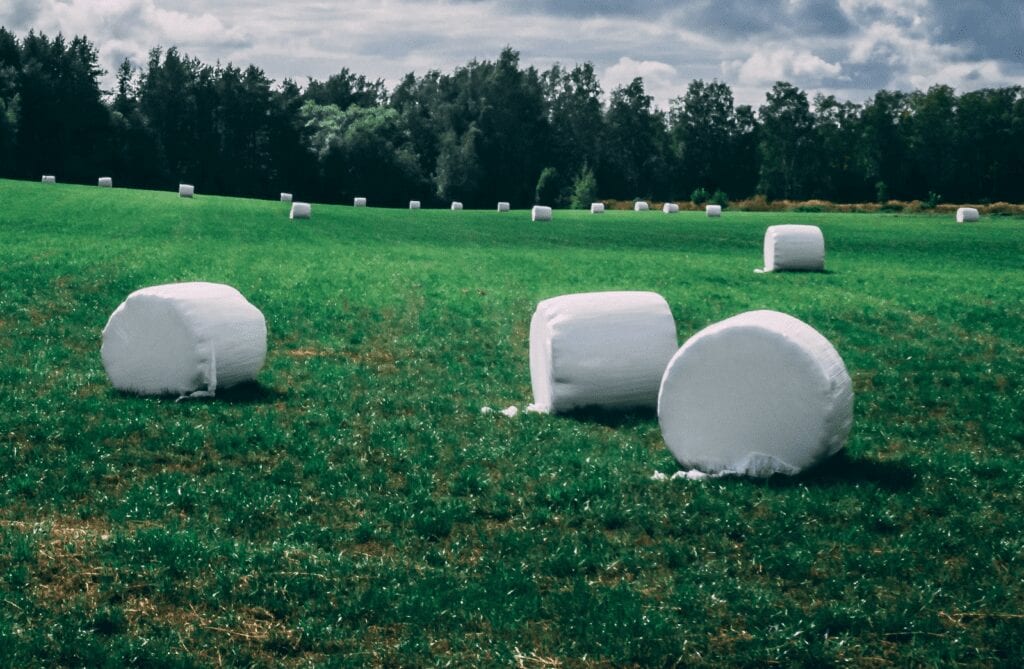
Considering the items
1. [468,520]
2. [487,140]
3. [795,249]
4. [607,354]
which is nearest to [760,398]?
[468,520]

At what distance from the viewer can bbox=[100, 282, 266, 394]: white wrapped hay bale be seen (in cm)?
1433

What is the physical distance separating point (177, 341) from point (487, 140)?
123018mm

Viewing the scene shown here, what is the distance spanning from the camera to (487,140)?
135 meters

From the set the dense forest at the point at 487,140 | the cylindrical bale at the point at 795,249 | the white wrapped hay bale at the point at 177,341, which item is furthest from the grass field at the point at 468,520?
the dense forest at the point at 487,140

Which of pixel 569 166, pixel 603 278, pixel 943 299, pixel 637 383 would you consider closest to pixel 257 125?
pixel 569 166

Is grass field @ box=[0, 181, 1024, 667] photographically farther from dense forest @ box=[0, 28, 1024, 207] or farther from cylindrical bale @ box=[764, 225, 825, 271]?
dense forest @ box=[0, 28, 1024, 207]

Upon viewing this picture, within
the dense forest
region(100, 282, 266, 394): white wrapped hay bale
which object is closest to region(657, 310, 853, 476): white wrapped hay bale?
region(100, 282, 266, 394): white wrapped hay bale

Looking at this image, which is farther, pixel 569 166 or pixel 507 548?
pixel 569 166

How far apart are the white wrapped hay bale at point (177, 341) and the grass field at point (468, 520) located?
0.42 m

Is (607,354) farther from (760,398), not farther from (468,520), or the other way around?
(468,520)

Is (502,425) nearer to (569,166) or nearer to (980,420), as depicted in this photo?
(980,420)

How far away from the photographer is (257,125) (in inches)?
5207

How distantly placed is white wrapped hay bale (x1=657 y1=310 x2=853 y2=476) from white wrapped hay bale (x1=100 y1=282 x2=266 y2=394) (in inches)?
261

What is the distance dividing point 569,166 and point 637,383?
130m
